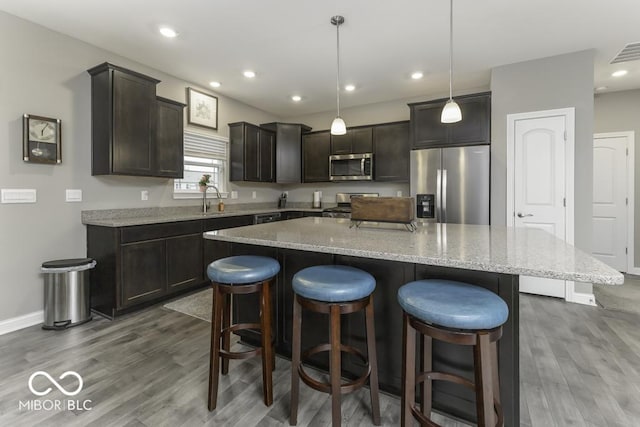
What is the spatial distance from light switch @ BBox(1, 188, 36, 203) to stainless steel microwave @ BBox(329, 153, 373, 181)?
3.80m

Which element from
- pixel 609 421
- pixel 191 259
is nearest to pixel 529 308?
pixel 609 421

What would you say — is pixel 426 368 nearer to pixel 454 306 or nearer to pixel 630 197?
pixel 454 306

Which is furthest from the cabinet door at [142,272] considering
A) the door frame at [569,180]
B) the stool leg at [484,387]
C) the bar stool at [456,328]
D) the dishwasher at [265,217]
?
the door frame at [569,180]

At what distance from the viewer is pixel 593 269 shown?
105 cm

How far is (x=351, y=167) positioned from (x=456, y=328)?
159 inches

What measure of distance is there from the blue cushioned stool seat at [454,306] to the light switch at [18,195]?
133 inches

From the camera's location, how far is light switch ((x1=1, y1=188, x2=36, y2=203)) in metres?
2.59

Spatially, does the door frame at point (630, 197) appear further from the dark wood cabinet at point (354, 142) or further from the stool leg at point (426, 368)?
the stool leg at point (426, 368)

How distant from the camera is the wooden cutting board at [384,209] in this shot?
1.99m

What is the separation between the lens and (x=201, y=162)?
4457 mm

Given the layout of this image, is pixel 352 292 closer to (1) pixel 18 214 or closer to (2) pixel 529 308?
(2) pixel 529 308

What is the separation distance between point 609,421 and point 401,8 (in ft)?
10.3

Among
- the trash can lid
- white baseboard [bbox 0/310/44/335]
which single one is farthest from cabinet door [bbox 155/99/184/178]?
white baseboard [bbox 0/310/44/335]

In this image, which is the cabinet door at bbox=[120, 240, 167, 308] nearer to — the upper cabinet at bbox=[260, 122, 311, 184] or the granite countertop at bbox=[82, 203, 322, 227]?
the granite countertop at bbox=[82, 203, 322, 227]
